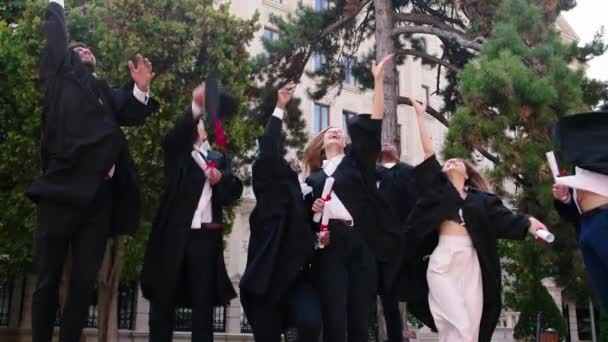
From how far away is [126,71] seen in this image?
45.6 feet

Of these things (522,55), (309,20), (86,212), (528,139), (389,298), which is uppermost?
(309,20)

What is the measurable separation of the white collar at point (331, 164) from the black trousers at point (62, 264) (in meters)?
1.90

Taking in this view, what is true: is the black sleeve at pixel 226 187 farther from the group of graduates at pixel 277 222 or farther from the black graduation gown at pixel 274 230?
the black graduation gown at pixel 274 230

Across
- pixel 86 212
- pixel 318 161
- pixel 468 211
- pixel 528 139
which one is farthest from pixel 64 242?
pixel 528 139

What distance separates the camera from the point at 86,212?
14.4 feet

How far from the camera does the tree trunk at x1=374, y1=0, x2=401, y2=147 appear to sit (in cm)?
1266

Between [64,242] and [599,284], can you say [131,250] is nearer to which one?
[64,242]

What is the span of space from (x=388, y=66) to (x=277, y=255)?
27.7ft

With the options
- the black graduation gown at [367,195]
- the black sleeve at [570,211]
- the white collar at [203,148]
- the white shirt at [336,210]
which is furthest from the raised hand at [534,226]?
the white collar at [203,148]

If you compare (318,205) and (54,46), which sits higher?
(54,46)

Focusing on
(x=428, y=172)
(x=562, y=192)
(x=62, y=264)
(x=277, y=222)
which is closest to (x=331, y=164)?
(x=277, y=222)

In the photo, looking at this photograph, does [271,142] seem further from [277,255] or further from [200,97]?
[277,255]

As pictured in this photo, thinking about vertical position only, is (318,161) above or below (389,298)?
above

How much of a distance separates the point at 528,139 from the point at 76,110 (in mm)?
6991
